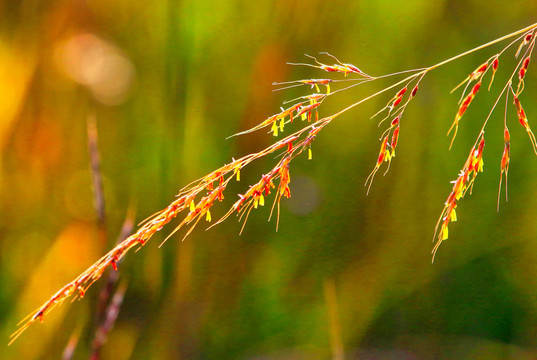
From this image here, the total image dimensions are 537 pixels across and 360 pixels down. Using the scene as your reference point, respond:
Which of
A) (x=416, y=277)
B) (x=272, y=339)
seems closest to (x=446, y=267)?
(x=416, y=277)

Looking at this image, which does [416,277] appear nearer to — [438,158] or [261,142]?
[438,158]

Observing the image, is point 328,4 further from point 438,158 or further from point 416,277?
point 416,277

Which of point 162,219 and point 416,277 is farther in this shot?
point 416,277

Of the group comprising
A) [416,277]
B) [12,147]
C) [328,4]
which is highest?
[328,4]

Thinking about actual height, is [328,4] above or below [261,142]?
above

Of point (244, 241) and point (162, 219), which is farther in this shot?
point (244, 241)

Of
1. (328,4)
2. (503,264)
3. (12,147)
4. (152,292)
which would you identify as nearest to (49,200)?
(12,147)
